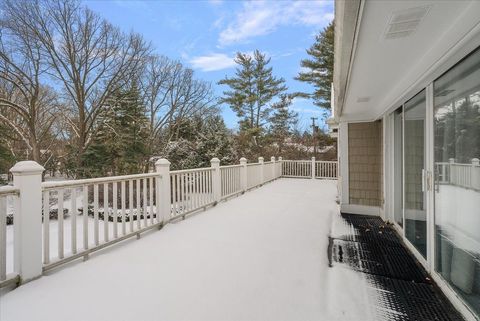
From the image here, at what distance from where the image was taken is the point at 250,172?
27.1 feet

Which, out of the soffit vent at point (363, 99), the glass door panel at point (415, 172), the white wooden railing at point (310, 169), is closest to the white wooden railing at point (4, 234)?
the glass door panel at point (415, 172)

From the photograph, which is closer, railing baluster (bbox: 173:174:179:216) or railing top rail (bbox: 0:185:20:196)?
railing top rail (bbox: 0:185:20:196)

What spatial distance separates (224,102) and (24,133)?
11420mm

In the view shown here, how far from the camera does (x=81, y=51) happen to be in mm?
10984

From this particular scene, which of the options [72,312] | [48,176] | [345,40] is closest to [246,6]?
[345,40]

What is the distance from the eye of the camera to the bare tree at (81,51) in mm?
9777

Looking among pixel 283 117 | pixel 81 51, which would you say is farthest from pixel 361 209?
pixel 283 117

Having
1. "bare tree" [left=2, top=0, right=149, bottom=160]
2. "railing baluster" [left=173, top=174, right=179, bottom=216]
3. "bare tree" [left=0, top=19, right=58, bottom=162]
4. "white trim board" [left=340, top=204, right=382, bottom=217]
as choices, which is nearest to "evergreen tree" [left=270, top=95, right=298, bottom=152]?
"bare tree" [left=2, top=0, right=149, bottom=160]

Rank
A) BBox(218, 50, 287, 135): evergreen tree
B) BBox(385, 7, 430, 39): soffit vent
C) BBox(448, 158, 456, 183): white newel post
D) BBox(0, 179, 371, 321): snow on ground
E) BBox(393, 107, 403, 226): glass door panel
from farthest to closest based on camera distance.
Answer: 1. BBox(218, 50, 287, 135): evergreen tree
2. BBox(393, 107, 403, 226): glass door panel
3. BBox(448, 158, 456, 183): white newel post
4. BBox(0, 179, 371, 321): snow on ground
5. BBox(385, 7, 430, 39): soffit vent

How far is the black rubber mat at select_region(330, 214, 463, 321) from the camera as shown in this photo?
6.54ft

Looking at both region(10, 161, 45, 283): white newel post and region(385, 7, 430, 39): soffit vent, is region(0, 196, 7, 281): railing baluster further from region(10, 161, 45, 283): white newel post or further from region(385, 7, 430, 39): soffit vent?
region(385, 7, 430, 39): soffit vent

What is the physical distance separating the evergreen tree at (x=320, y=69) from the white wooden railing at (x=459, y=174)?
1457 centimetres

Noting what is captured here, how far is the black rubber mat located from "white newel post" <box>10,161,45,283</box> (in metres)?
2.80

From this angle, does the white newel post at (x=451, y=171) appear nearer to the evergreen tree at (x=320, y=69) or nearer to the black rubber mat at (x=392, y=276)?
the black rubber mat at (x=392, y=276)
